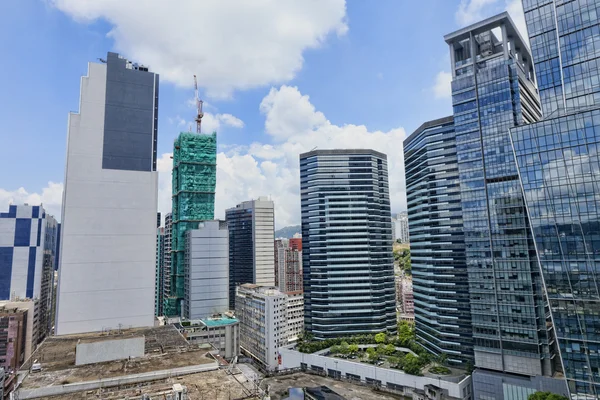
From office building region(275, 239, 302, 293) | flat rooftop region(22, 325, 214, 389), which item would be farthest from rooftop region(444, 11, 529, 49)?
office building region(275, 239, 302, 293)

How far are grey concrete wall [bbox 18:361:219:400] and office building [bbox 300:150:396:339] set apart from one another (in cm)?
6108

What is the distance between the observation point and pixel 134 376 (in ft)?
67.7

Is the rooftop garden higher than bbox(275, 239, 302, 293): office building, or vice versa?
bbox(275, 239, 302, 293): office building

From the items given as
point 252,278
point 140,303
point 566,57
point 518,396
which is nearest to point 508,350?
point 518,396

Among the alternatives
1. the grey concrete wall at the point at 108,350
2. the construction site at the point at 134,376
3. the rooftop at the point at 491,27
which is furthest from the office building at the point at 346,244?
the grey concrete wall at the point at 108,350

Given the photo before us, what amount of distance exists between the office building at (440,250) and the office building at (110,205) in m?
47.1

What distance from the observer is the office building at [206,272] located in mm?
84250

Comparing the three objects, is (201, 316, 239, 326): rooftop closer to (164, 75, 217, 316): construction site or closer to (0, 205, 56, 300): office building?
(164, 75, 217, 316): construction site

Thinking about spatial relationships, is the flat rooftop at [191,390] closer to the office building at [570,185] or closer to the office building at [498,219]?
the office building at [570,185]

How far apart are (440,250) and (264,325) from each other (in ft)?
131

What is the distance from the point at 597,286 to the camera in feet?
120

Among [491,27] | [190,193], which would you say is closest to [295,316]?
[190,193]

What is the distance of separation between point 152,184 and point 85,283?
11477 millimetres

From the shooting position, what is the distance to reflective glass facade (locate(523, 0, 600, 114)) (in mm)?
41750
